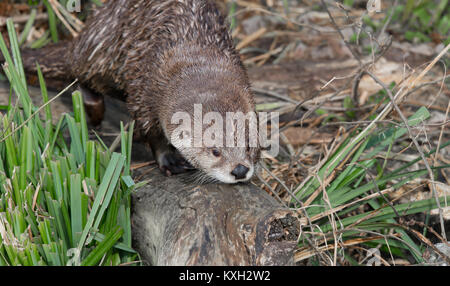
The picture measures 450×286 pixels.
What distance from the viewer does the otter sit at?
112 inches

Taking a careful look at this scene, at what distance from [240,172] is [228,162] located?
0.08 meters

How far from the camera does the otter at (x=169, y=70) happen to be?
2854 millimetres

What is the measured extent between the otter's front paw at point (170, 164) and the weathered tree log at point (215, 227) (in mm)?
295

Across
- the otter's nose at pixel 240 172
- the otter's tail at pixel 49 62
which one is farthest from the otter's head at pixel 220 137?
the otter's tail at pixel 49 62

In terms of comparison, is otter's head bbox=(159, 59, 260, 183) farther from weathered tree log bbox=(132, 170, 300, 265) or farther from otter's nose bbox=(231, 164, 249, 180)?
weathered tree log bbox=(132, 170, 300, 265)

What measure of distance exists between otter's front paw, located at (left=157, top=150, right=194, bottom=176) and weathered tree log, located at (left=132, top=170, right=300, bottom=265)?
30 centimetres

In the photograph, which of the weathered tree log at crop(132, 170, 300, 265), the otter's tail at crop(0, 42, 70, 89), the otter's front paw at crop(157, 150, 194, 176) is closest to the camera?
the weathered tree log at crop(132, 170, 300, 265)

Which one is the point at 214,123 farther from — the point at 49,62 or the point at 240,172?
the point at 49,62

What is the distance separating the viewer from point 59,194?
2617mm

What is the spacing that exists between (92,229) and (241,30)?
339 centimetres

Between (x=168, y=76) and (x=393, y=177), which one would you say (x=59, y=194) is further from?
(x=393, y=177)

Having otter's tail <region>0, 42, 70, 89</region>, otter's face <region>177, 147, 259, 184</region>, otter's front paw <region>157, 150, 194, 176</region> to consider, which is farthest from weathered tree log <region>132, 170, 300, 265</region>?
otter's tail <region>0, 42, 70, 89</region>
